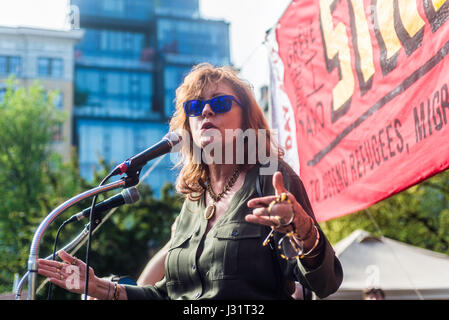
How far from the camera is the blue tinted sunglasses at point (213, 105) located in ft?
8.52

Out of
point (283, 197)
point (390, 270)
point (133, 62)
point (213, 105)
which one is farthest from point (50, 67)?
point (283, 197)

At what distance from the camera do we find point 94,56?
5200 cm

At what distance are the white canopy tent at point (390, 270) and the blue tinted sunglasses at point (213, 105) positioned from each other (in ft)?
19.4

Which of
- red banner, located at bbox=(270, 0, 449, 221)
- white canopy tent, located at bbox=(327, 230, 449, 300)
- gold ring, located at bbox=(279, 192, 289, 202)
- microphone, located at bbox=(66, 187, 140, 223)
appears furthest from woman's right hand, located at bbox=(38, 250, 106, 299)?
white canopy tent, located at bbox=(327, 230, 449, 300)

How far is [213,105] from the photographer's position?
103 inches

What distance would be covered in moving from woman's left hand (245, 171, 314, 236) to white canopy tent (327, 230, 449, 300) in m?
6.37

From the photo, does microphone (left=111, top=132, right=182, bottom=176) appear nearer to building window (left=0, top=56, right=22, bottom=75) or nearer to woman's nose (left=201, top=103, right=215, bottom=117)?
woman's nose (left=201, top=103, right=215, bottom=117)

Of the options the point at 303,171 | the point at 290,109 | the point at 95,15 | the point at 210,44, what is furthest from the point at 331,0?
the point at 95,15

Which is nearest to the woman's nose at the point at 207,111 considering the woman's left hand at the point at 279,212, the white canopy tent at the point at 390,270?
the woman's left hand at the point at 279,212

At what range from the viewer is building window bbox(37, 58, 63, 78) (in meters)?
37.4

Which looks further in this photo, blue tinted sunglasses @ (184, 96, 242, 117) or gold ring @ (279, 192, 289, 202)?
blue tinted sunglasses @ (184, 96, 242, 117)

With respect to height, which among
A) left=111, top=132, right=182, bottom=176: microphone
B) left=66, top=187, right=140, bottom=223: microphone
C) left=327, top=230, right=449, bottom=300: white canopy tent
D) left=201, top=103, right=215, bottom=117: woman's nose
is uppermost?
left=201, top=103, right=215, bottom=117: woman's nose

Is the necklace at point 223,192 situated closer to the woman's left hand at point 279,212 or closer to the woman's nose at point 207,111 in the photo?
the woman's nose at point 207,111

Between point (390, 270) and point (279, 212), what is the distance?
292 inches
